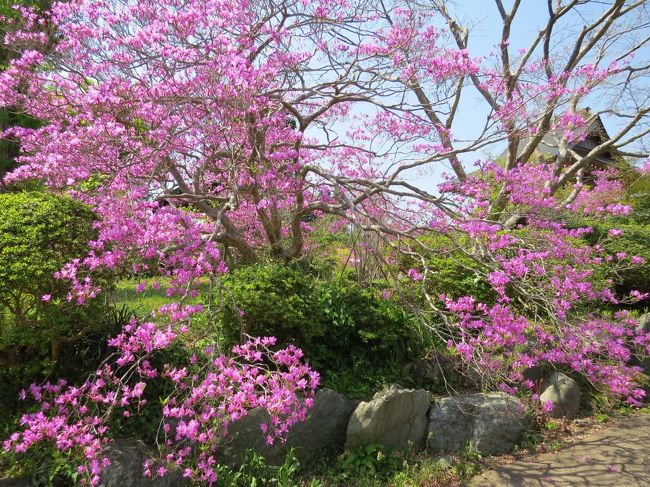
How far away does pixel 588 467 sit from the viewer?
156 inches

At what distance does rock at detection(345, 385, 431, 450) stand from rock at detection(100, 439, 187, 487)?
151 centimetres

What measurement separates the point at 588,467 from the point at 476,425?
1012 mm

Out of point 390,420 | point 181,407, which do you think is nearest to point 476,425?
point 390,420

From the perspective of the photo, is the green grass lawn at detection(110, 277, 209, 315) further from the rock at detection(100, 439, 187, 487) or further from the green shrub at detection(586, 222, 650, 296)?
the green shrub at detection(586, 222, 650, 296)

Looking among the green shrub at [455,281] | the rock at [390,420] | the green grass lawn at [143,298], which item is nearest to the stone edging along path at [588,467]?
the rock at [390,420]

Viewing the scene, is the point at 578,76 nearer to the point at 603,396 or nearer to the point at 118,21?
the point at 603,396

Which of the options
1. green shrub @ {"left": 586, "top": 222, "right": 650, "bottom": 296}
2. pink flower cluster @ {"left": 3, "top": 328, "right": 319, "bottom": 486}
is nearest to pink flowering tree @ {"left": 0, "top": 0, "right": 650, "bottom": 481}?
pink flower cluster @ {"left": 3, "top": 328, "right": 319, "bottom": 486}

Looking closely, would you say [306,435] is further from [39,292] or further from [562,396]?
[562,396]

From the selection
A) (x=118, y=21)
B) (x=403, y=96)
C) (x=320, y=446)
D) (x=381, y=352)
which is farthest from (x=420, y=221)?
(x=118, y=21)

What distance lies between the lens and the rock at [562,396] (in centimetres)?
499

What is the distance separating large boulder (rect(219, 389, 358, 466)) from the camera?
139 inches

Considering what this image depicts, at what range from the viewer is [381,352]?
482 centimetres

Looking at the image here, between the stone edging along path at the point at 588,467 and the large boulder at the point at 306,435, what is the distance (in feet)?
4.11

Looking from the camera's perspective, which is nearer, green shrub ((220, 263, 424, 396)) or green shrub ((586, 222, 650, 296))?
green shrub ((220, 263, 424, 396))
